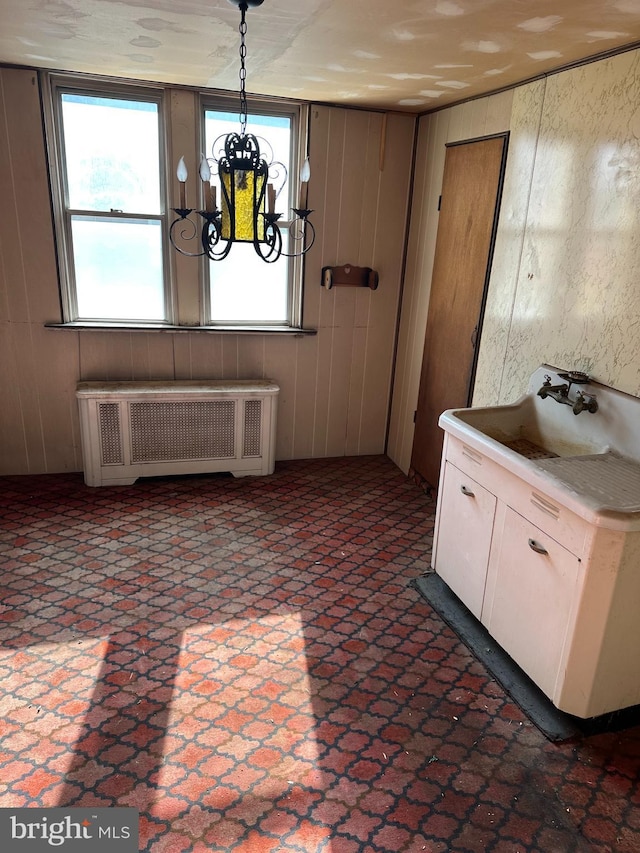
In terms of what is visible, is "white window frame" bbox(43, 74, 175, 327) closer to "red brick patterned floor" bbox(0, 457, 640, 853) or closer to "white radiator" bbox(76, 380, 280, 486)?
"white radiator" bbox(76, 380, 280, 486)

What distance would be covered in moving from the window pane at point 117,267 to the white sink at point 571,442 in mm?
2289

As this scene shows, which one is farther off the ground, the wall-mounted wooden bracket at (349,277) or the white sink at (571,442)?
the wall-mounted wooden bracket at (349,277)

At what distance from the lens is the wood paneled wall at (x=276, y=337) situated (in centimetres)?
366

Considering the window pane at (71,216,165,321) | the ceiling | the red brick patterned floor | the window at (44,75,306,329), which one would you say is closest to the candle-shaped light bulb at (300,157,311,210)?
the ceiling

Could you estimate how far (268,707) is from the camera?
2230 millimetres

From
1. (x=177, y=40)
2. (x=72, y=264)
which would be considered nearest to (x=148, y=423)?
(x=72, y=264)

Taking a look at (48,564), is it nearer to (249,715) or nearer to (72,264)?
(249,715)

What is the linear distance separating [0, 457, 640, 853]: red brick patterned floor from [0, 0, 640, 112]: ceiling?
244cm

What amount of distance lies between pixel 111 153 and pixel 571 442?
10.5 ft

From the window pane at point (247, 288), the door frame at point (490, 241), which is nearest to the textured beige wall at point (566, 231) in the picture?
the door frame at point (490, 241)

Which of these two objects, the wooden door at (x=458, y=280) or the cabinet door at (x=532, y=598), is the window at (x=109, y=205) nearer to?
the wooden door at (x=458, y=280)

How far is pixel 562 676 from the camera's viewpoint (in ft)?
6.91

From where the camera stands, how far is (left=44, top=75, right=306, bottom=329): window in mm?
3641

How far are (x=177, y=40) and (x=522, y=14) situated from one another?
1473 millimetres
